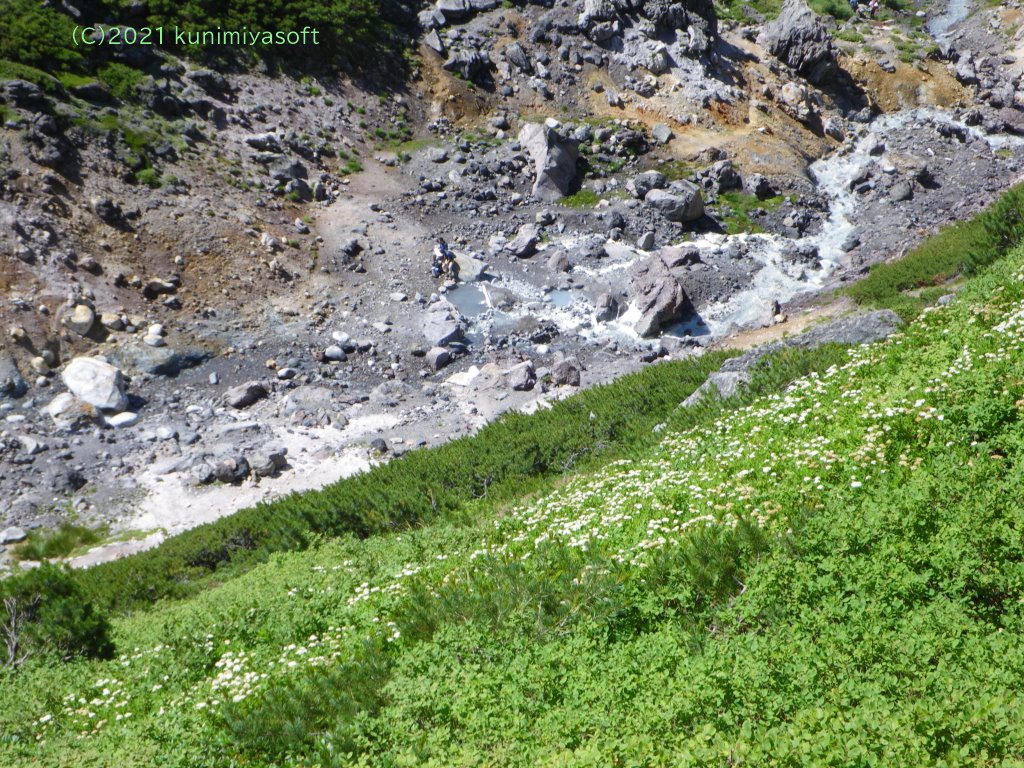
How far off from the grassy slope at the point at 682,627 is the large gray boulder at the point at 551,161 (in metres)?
28.5

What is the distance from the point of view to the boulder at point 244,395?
2980cm

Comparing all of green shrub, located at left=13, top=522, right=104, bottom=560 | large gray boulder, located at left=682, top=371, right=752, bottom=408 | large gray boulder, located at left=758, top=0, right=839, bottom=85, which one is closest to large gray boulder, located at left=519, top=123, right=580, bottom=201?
large gray boulder, located at left=758, top=0, right=839, bottom=85

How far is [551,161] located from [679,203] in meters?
7.41

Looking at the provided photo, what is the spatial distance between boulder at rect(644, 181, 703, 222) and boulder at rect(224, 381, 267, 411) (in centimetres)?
2194

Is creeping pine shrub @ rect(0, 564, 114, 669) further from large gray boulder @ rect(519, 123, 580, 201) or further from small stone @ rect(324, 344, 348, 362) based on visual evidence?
large gray boulder @ rect(519, 123, 580, 201)

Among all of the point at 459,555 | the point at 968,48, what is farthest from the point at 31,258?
the point at 968,48

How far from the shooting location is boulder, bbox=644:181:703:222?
1560 inches

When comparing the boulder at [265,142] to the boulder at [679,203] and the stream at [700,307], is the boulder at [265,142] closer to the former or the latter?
the stream at [700,307]

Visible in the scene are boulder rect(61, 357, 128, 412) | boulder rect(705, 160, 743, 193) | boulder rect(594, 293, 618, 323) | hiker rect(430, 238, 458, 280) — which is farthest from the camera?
boulder rect(705, 160, 743, 193)

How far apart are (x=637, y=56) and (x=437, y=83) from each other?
1318 cm

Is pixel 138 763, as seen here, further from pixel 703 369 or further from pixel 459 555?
pixel 703 369

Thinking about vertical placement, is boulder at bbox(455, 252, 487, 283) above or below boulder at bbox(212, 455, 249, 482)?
above

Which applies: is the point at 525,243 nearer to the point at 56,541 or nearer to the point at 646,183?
the point at 646,183

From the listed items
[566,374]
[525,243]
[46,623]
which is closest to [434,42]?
[525,243]
